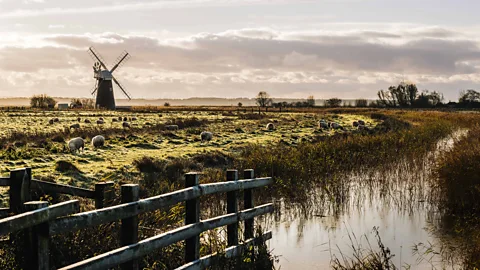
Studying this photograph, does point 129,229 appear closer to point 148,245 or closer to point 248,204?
point 148,245

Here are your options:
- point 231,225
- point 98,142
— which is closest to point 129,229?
point 231,225

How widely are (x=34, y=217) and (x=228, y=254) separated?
147 inches

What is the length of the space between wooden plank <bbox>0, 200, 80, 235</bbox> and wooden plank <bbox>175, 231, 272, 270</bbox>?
83.7 inches

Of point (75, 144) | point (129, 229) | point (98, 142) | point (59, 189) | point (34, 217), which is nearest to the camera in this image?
point (34, 217)

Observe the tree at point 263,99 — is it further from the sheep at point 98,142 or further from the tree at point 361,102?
the sheep at point 98,142

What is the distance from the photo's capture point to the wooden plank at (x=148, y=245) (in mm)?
5254

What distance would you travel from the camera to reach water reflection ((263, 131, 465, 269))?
1064cm

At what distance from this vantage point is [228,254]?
7852 millimetres

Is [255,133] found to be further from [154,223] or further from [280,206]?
[154,223]

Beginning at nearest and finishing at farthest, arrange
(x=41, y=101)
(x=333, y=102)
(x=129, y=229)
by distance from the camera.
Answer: (x=129, y=229), (x=41, y=101), (x=333, y=102)

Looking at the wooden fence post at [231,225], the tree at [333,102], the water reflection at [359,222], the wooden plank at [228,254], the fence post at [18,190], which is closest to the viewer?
the fence post at [18,190]

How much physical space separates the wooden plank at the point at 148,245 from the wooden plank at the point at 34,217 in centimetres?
50

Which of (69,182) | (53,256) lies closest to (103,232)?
(53,256)

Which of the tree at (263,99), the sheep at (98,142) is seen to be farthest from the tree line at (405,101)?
the sheep at (98,142)
